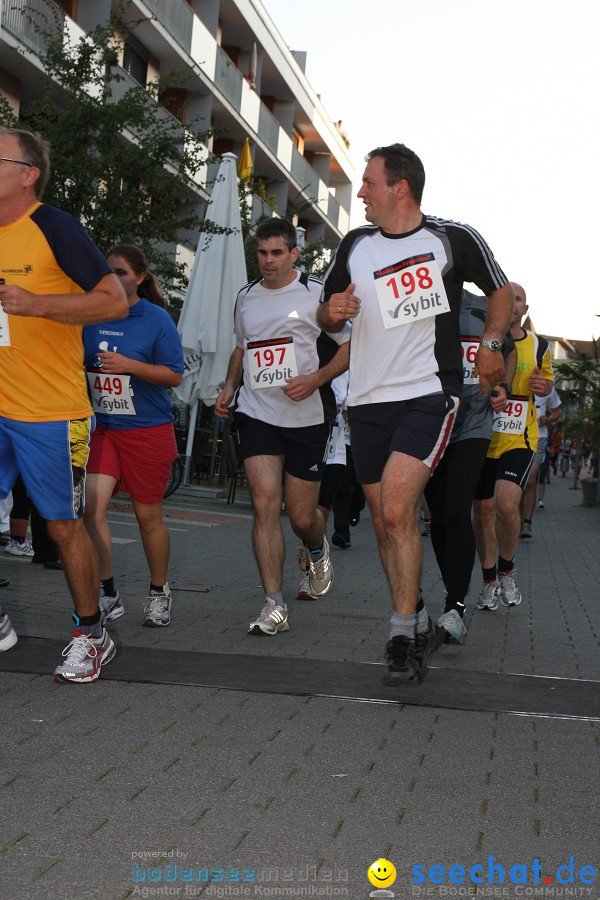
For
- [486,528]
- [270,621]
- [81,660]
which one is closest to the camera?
[81,660]

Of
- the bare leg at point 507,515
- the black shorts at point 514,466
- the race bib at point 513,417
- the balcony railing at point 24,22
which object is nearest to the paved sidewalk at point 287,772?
the bare leg at point 507,515

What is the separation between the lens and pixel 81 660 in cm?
505

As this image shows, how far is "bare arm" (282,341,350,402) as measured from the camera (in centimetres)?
675

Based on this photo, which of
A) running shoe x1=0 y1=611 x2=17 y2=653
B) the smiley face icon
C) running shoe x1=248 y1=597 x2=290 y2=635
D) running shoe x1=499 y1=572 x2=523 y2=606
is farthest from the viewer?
running shoe x1=499 y1=572 x2=523 y2=606

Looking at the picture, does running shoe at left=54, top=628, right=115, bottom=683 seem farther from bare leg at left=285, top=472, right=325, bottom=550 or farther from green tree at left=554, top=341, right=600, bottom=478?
green tree at left=554, top=341, right=600, bottom=478

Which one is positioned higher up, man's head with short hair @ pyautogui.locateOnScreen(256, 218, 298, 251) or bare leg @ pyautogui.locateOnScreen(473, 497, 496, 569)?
man's head with short hair @ pyautogui.locateOnScreen(256, 218, 298, 251)

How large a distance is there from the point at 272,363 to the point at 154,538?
1.20 meters

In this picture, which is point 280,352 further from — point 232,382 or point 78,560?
point 78,560

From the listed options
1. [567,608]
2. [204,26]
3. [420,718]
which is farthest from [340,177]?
[420,718]

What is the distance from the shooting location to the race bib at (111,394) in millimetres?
6613

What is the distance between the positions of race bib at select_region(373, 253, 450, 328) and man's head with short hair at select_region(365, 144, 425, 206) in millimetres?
375

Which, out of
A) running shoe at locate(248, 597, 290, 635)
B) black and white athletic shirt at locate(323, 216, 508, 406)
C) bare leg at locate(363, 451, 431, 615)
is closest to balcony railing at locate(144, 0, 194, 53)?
running shoe at locate(248, 597, 290, 635)

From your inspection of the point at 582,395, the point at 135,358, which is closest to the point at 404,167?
the point at 135,358

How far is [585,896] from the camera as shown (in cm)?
291
